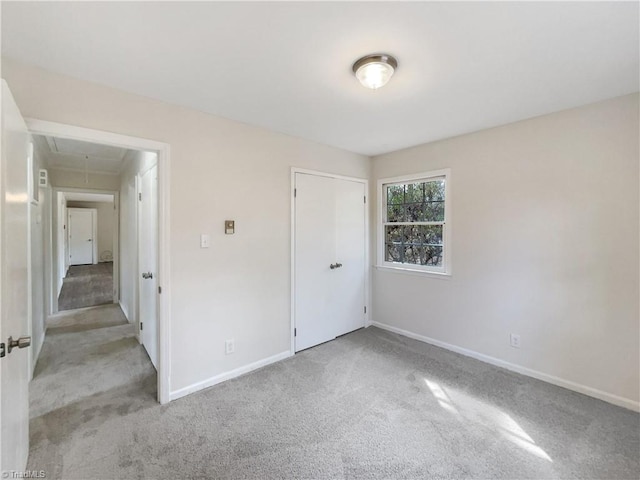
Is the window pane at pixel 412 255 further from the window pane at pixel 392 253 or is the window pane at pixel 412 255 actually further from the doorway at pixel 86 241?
the doorway at pixel 86 241

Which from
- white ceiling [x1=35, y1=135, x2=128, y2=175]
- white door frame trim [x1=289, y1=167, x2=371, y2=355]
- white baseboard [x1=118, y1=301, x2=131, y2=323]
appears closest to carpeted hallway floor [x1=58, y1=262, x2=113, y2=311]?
white baseboard [x1=118, y1=301, x2=131, y2=323]

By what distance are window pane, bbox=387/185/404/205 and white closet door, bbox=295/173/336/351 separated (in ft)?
2.93

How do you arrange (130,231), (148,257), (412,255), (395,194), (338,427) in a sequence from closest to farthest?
(338,427)
(148,257)
(412,255)
(395,194)
(130,231)

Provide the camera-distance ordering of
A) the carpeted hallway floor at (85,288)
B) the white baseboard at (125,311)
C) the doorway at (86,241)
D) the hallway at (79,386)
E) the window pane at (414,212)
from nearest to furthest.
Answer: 1. the hallway at (79,386)
2. the window pane at (414,212)
3. the white baseboard at (125,311)
4. the carpeted hallway floor at (85,288)
5. the doorway at (86,241)

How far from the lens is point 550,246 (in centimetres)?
255

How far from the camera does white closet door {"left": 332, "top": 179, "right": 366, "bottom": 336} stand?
12.1ft

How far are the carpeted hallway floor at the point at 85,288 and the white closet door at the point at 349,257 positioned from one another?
15.3 ft

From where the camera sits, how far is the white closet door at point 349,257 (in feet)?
12.1

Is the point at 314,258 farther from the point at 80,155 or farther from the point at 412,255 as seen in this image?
the point at 80,155

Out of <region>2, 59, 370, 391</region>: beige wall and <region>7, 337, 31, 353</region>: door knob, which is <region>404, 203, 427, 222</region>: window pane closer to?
<region>2, 59, 370, 391</region>: beige wall

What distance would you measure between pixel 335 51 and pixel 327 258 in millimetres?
2298

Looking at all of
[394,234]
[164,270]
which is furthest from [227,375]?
[394,234]

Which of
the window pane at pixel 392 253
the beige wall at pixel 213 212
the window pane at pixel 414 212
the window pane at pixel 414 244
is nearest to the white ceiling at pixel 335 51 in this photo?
the beige wall at pixel 213 212

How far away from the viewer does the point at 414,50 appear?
1.65 meters
